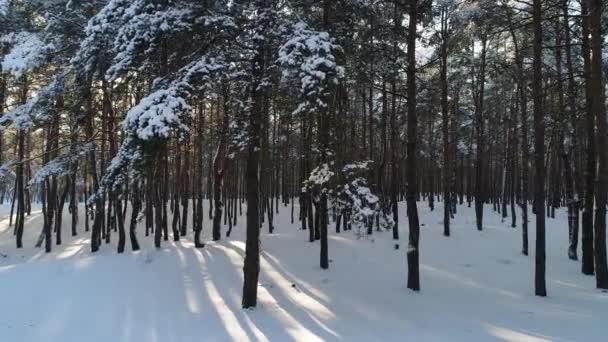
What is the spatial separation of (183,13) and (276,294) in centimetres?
564

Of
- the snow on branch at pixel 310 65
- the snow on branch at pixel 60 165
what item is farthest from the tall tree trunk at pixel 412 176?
the snow on branch at pixel 60 165

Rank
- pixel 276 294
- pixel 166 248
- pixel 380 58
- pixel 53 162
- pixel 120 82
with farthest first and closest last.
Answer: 1. pixel 166 248
2. pixel 53 162
3. pixel 380 58
4. pixel 276 294
5. pixel 120 82

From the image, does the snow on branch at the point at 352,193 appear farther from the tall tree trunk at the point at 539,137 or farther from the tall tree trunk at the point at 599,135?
the tall tree trunk at the point at 599,135

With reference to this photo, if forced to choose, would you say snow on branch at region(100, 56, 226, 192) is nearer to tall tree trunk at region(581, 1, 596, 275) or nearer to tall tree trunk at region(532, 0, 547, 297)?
tall tree trunk at region(532, 0, 547, 297)

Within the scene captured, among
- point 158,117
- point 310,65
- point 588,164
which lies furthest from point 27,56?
point 588,164

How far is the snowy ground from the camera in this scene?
7.61 m

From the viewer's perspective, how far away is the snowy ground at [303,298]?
25.0 feet

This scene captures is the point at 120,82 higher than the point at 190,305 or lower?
higher

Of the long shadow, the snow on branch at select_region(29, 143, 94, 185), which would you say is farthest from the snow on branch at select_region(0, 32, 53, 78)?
the long shadow

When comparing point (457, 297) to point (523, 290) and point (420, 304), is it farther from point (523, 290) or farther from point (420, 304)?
point (523, 290)

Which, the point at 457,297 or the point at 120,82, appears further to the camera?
the point at 457,297

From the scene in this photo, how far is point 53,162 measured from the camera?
13.0m

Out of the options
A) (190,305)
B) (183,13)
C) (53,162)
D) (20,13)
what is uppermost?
(20,13)

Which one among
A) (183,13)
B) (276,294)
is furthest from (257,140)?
(276,294)
